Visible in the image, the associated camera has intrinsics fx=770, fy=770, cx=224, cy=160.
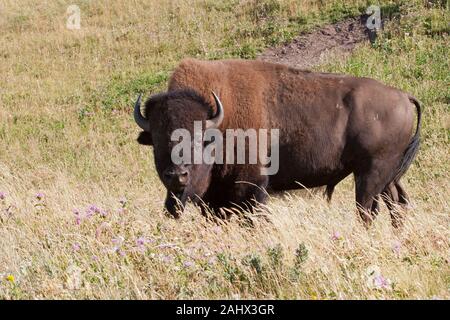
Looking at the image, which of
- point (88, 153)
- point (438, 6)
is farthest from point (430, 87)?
point (88, 153)

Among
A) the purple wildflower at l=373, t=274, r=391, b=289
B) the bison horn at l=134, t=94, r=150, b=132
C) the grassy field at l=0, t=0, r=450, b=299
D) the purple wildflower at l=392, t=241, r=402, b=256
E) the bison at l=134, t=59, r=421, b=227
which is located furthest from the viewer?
the bison at l=134, t=59, r=421, b=227

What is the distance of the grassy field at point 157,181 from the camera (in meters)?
5.16

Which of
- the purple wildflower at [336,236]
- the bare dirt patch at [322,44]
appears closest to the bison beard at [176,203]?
the purple wildflower at [336,236]

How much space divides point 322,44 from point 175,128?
12.2 m

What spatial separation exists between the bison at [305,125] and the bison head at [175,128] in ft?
0.36

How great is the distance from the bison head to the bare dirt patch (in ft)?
33.9

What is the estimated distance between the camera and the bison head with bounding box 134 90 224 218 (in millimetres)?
7105

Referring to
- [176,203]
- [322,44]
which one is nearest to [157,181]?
[176,203]

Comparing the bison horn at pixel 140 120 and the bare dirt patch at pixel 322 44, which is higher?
the bison horn at pixel 140 120

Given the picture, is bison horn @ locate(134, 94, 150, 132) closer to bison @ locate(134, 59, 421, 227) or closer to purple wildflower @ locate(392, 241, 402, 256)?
bison @ locate(134, 59, 421, 227)

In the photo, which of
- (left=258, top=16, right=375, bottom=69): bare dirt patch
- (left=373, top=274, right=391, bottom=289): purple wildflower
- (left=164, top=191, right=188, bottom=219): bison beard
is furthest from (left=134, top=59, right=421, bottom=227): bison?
(left=258, top=16, right=375, bottom=69): bare dirt patch

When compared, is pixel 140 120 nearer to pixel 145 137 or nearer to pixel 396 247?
pixel 145 137

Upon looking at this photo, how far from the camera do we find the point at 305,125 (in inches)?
319

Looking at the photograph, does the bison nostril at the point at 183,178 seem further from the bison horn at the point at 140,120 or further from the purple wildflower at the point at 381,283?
the purple wildflower at the point at 381,283
